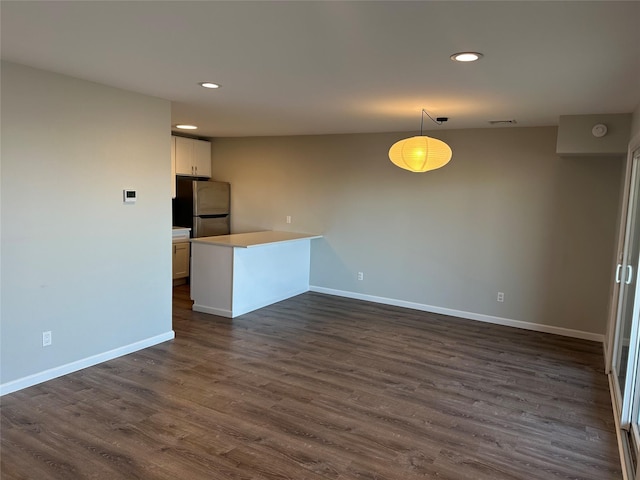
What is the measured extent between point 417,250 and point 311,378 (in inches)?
107

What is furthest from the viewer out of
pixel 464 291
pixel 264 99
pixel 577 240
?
pixel 464 291

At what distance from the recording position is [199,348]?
4145mm

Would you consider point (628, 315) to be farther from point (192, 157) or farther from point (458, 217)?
point (192, 157)

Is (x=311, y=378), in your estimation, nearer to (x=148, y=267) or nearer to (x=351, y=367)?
(x=351, y=367)

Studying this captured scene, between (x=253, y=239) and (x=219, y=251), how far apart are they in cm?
63

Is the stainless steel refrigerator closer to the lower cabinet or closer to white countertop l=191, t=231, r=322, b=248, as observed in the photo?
the lower cabinet

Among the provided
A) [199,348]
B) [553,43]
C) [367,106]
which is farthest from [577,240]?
[199,348]

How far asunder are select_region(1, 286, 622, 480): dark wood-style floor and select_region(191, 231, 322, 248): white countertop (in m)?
1.02

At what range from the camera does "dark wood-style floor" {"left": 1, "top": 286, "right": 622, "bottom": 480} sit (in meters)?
2.45

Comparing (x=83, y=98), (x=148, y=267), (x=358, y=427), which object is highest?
(x=83, y=98)

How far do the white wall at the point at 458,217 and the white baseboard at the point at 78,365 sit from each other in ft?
9.35

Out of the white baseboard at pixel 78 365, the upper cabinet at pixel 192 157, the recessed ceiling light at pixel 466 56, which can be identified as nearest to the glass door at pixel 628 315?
the recessed ceiling light at pixel 466 56

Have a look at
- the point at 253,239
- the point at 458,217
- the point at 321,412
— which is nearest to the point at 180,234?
the point at 253,239

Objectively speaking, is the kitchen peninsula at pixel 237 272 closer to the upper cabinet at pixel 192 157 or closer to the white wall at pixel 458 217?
the white wall at pixel 458 217
